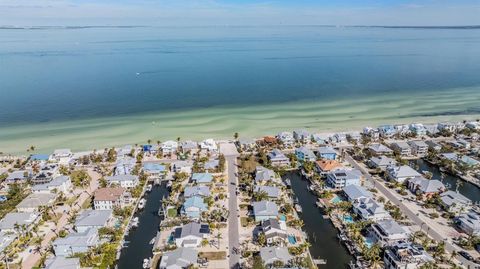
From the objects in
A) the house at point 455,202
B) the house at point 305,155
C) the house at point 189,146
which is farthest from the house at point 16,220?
the house at point 455,202

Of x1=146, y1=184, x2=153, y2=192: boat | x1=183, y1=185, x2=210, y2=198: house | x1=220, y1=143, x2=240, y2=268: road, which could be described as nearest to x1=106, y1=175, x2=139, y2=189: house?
x1=146, y1=184, x2=153, y2=192: boat

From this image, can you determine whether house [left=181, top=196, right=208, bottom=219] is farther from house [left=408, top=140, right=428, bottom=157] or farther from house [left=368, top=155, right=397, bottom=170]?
house [left=408, top=140, right=428, bottom=157]

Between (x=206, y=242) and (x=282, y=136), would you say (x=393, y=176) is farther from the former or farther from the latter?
(x=206, y=242)

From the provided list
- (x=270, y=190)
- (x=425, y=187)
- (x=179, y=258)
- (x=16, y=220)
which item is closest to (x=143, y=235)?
(x=179, y=258)

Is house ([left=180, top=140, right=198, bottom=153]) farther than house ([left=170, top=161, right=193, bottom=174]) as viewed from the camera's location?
Yes

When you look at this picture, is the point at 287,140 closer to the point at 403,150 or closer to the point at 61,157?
the point at 403,150

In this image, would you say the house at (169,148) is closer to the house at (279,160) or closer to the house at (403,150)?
the house at (279,160)

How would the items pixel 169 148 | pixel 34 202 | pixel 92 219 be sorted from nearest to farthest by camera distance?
pixel 92 219
pixel 34 202
pixel 169 148
